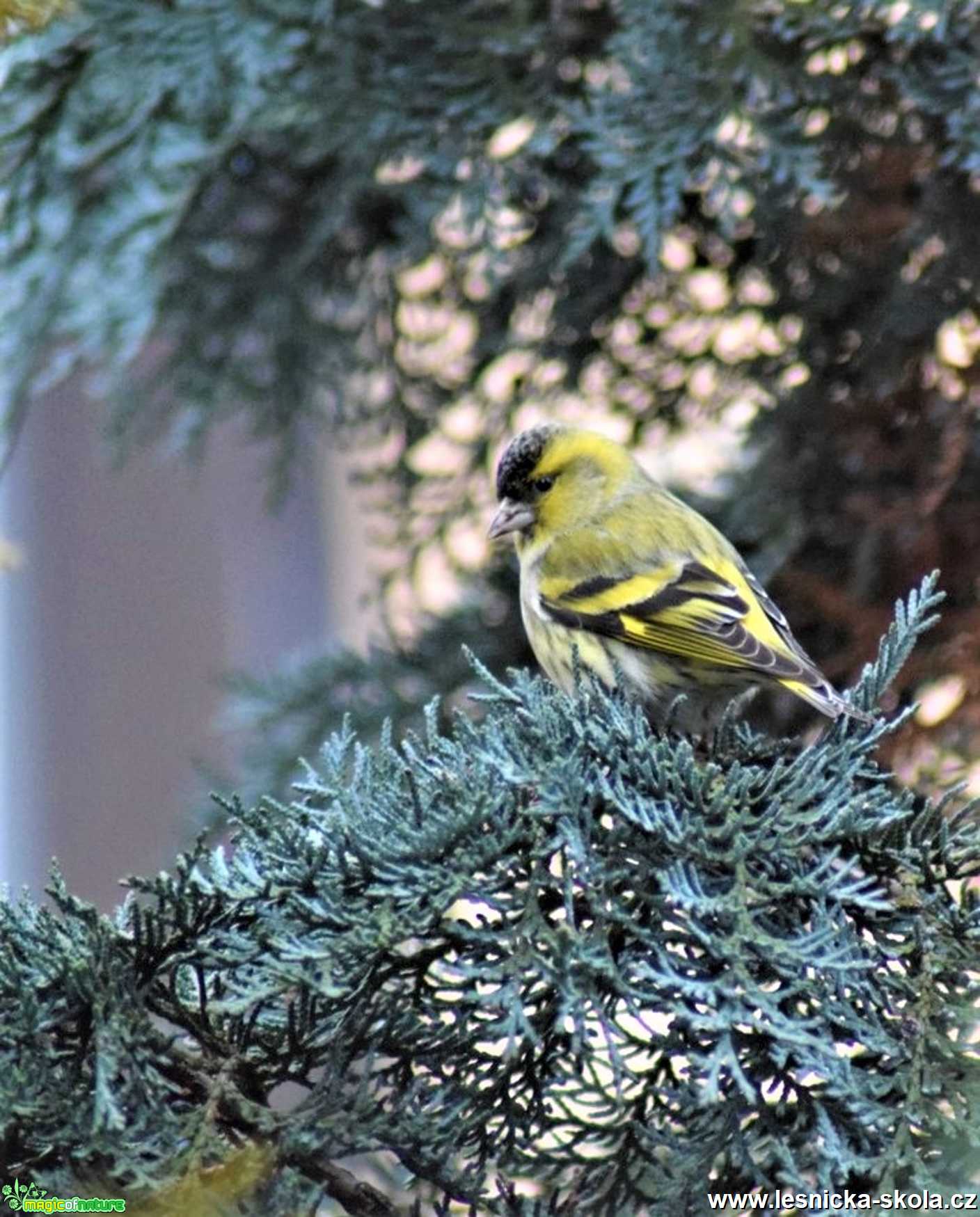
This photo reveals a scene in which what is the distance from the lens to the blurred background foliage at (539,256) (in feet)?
5.18

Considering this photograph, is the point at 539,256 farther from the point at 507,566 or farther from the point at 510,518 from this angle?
the point at 507,566

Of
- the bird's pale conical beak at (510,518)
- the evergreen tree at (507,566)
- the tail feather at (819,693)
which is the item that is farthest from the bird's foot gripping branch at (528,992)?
the bird's pale conical beak at (510,518)

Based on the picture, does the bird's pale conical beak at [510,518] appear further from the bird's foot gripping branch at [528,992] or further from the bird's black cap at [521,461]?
the bird's foot gripping branch at [528,992]

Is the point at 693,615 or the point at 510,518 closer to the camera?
the point at 693,615

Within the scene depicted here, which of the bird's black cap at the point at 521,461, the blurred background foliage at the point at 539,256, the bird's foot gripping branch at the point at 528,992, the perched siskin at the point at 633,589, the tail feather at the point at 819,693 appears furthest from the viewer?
the bird's black cap at the point at 521,461

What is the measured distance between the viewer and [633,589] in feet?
6.24

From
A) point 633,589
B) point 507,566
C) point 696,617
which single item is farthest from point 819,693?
point 507,566

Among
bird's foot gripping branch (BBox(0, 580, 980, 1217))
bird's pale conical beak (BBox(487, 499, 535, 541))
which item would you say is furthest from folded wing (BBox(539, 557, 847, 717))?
bird's foot gripping branch (BBox(0, 580, 980, 1217))

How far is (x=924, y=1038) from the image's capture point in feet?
3.23

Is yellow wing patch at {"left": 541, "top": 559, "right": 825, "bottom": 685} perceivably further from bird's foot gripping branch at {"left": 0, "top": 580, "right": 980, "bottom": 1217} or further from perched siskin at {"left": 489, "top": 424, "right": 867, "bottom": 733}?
bird's foot gripping branch at {"left": 0, "top": 580, "right": 980, "bottom": 1217}

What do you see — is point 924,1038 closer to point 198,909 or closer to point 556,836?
point 556,836

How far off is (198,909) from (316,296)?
1235 millimetres

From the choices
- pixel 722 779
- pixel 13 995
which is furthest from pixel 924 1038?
pixel 13 995

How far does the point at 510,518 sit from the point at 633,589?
24cm
